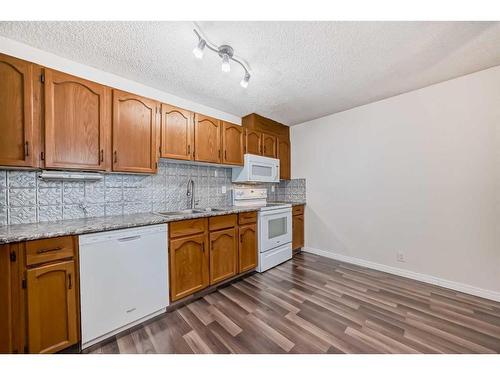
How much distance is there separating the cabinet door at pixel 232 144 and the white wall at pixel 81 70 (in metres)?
0.51

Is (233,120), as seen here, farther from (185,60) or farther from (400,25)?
(400,25)

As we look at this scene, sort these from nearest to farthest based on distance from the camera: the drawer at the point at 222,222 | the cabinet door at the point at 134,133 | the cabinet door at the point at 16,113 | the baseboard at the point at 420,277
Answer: the cabinet door at the point at 16,113 < the cabinet door at the point at 134,133 < the baseboard at the point at 420,277 < the drawer at the point at 222,222

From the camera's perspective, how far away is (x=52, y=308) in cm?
119

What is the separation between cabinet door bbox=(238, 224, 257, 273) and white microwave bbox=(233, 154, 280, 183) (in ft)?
2.42

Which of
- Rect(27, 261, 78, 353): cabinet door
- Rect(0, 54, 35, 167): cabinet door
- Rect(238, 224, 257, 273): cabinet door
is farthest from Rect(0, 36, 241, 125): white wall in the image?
Rect(238, 224, 257, 273): cabinet door

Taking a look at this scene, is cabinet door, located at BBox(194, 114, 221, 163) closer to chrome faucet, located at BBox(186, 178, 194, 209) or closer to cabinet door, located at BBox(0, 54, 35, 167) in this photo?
chrome faucet, located at BBox(186, 178, 194, 209)

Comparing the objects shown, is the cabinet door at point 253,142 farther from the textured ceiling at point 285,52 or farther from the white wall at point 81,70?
the white wall at point 81,70

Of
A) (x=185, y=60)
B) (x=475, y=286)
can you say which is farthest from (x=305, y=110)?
(x=475, y=286)

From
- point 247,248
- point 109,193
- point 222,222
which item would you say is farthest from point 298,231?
point 109,193

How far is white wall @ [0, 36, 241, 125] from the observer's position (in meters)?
1.49

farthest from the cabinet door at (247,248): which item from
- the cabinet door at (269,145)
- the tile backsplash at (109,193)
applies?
the cabinet door at (269,145)

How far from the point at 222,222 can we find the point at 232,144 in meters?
1.10

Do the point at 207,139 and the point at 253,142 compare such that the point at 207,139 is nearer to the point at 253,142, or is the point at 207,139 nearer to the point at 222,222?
the point at 253,142

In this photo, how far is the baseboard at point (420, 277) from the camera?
1906 mm
